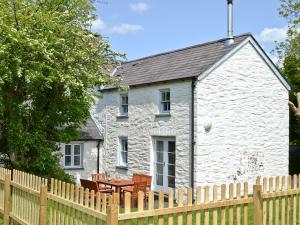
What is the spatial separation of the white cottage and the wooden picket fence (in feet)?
25.0

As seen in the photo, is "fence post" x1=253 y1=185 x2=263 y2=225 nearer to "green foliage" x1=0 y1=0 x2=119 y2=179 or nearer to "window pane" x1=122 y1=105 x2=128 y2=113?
"green foliage" x1=0 y1=0 x2=119 y2=179

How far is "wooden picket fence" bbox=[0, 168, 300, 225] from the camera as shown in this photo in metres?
5.74

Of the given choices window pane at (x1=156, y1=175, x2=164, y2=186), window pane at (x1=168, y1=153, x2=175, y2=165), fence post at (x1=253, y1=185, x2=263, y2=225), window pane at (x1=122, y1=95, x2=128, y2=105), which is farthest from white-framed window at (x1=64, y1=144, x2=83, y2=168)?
fence post at (x1=253, y1=185, x2=263, y2=225)

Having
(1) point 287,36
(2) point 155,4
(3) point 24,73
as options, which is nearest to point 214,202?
(3) point 24,73

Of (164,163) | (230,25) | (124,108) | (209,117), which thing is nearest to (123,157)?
(124,108)

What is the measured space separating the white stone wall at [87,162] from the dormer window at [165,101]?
5248mm

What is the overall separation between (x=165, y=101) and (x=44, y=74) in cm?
592

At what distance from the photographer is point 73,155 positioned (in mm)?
20797

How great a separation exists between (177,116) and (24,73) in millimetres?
6508

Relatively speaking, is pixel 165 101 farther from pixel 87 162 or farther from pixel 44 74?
pixel 87 162

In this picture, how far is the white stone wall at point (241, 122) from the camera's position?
1577cm

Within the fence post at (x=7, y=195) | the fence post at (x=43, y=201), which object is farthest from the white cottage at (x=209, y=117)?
the fence post at (x=43, y=201)

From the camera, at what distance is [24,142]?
13812 mm

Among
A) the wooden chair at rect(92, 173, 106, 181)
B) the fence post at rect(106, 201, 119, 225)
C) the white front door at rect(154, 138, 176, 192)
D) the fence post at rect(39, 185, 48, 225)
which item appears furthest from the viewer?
the wooden chair at rect(92, 173, 106, 181)
